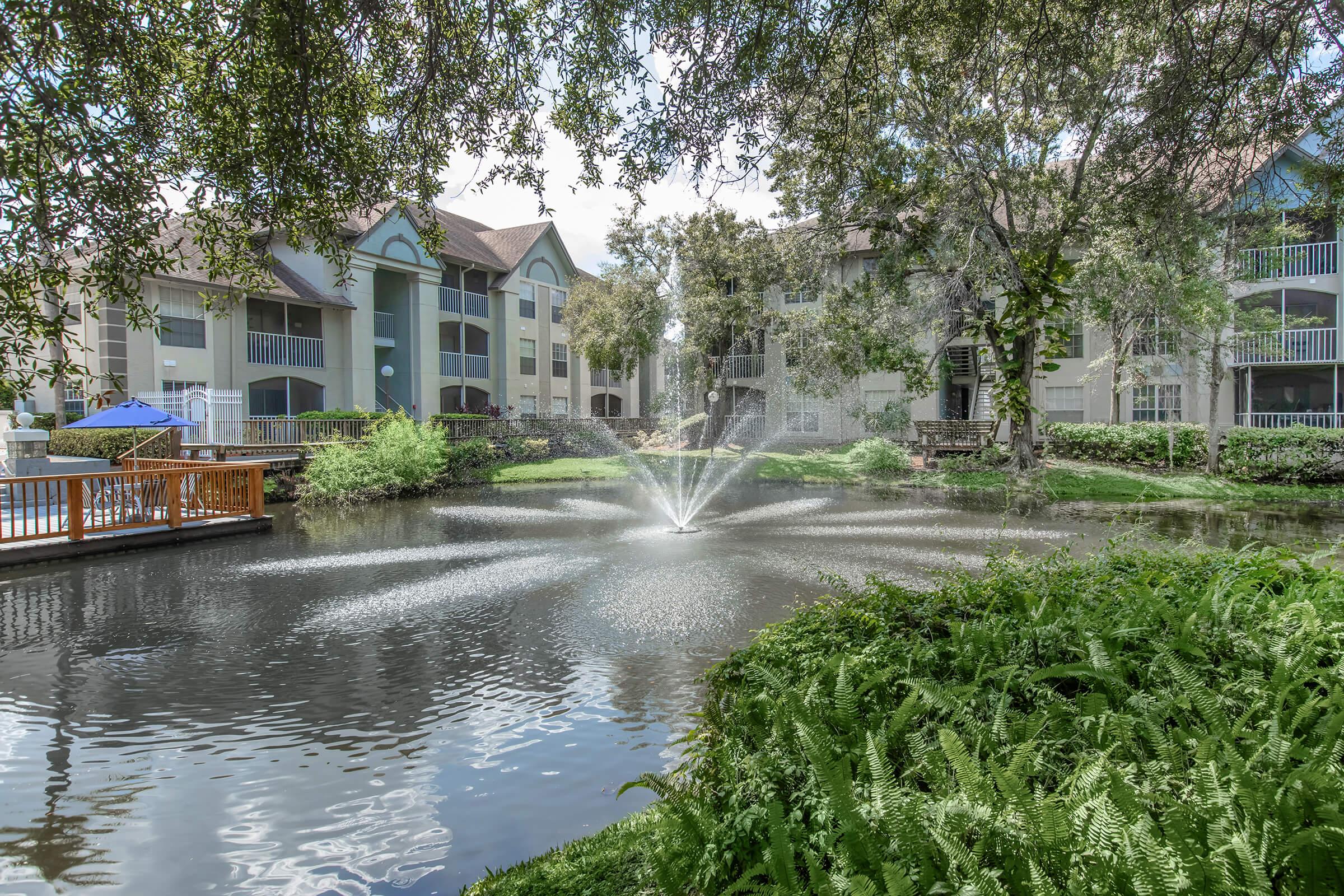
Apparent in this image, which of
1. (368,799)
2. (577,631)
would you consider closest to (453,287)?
(577,631)

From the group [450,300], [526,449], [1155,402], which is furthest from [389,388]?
[1155,402]

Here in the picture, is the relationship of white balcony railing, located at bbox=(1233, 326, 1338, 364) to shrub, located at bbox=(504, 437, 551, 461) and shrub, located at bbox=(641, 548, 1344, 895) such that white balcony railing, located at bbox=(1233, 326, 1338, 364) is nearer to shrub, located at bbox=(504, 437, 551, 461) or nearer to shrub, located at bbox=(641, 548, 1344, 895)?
shrub, located at bbox=(504, 437, 551, 461)

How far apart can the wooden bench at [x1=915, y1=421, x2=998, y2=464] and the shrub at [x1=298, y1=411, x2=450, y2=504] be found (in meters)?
15.7

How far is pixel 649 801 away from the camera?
14.0ft

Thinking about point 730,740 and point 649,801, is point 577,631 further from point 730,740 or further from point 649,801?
point 730,740

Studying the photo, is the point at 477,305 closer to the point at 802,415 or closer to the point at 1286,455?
the point at 802,415

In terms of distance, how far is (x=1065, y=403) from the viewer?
28.3m

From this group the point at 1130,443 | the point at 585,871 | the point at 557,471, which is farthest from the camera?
the point at 557,471

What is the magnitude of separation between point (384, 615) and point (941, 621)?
6276 mm

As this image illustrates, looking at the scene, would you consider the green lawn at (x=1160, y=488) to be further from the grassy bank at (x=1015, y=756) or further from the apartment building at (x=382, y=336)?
the apartment building at (x=382, y=336)

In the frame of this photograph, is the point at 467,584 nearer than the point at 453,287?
Yes

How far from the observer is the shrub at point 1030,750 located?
1.96 metres

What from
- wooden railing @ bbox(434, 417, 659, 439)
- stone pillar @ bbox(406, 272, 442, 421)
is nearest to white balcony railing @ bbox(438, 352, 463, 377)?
stone pillar @ bbox(406, 272, 442, 421)

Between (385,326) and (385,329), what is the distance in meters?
0.11
